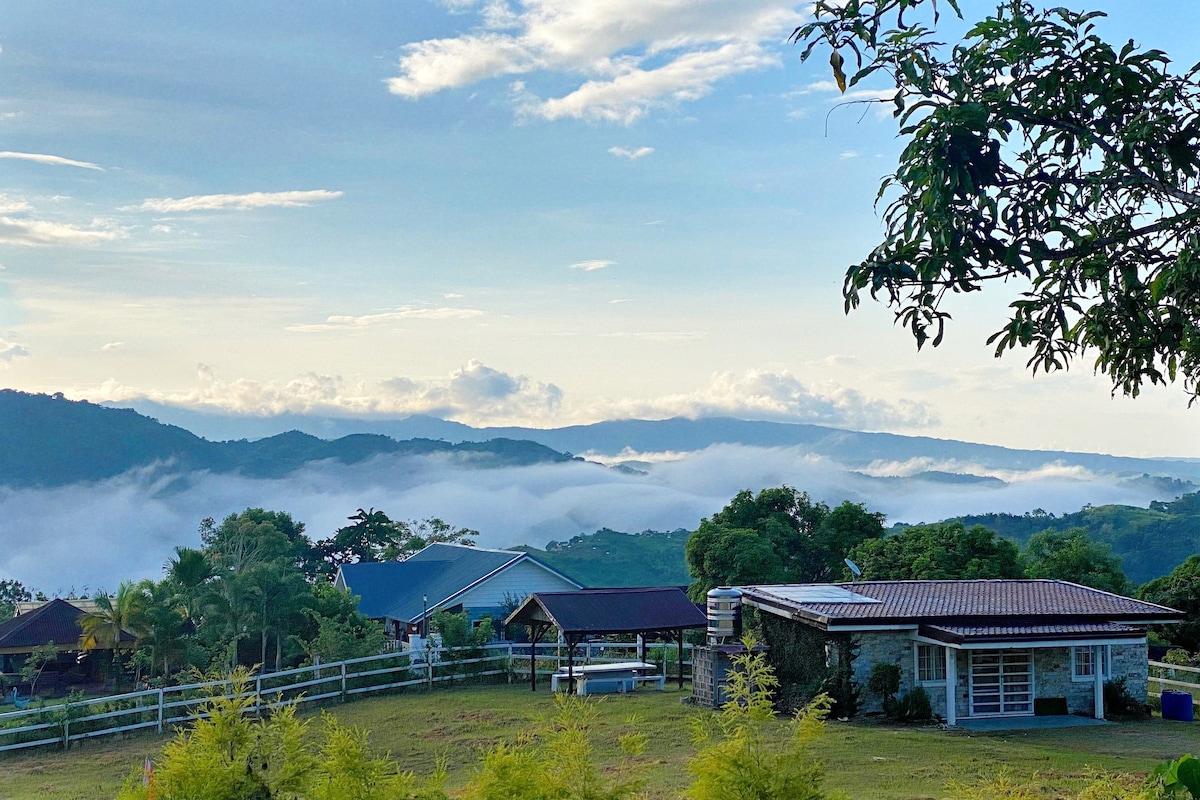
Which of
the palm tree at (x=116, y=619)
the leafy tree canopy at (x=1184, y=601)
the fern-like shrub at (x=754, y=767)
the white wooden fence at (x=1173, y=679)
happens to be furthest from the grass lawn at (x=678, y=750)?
the leafy tree canopy at (x=1184, y=601)

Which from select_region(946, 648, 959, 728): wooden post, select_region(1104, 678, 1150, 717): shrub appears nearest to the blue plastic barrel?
select_region(1104, 678, 1150, 717): shrub

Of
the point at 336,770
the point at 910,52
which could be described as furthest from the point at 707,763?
the point at 910,52

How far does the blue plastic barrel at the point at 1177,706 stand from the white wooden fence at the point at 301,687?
1124 cm

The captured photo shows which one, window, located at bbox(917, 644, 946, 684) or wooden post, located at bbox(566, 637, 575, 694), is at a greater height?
window, located at bbox(917, 644, 946, 684)

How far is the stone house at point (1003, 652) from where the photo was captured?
21734 millimetres

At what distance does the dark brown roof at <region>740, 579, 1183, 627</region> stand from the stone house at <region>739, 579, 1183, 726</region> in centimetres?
Result: 3

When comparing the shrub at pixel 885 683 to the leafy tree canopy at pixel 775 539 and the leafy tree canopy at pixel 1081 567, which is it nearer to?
the leafy tree canopy at pixel 1081 567

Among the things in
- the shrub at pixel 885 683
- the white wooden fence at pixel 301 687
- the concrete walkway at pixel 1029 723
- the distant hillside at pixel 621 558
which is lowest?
the distant hillside at pixel 621 558

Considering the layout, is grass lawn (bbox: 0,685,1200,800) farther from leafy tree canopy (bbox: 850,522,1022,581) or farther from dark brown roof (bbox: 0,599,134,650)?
dark brown roof (bbox: 0,599,134,650)

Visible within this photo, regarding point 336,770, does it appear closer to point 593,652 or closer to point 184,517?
point 593,652

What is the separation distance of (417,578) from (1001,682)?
1142 inches

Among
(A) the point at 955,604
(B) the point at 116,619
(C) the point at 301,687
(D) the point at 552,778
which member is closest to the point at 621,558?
(B) the point at 116,619

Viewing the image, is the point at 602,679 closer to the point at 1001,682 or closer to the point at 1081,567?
the point at 1001,682

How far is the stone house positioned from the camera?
21734 millimetres
